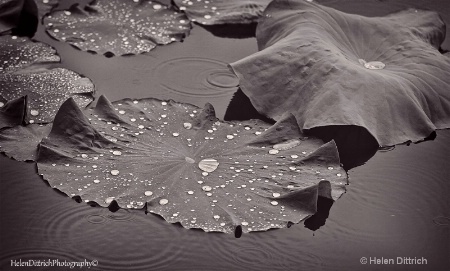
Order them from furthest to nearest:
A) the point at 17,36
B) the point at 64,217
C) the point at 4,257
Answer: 1. the point at 17,36
2. the point at 64,217
3. the point at 4,257

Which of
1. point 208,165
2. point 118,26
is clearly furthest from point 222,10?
point 208,165

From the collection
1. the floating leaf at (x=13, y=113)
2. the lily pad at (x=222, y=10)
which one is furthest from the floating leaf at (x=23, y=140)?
the lily pad at (x=222, y=10)

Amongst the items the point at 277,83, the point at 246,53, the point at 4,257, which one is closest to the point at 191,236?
the point at 4,257

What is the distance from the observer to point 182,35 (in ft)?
11.0

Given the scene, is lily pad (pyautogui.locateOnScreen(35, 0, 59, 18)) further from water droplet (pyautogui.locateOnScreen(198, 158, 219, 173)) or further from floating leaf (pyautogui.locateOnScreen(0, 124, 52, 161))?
water droplet (pyautogui.locateOnScreen(198, 158, 219, 173))

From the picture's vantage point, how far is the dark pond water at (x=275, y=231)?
7.29ft

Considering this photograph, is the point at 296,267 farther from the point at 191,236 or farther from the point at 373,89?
the point at 373,89

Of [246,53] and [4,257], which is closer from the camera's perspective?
[4,257]

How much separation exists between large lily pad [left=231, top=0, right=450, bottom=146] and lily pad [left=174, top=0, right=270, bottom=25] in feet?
1.26

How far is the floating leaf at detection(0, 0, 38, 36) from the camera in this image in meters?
3.33

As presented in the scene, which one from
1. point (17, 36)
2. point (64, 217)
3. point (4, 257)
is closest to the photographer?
point (4, 257)

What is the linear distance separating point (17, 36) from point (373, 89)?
1.54 metres

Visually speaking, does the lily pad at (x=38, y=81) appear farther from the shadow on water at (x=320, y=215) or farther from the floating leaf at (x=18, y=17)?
the shadow on water at (x=320, y=215)

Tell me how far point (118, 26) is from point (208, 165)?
1.12m
